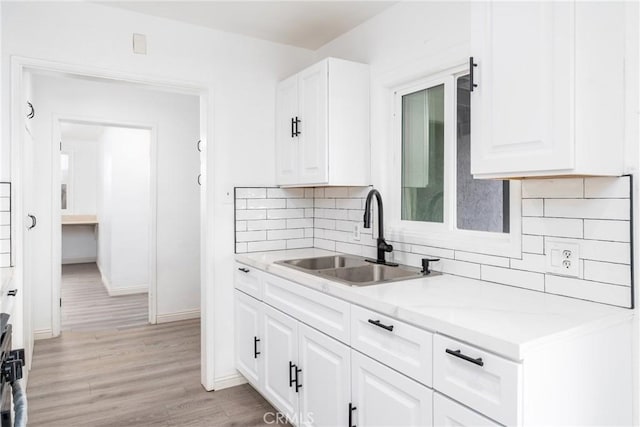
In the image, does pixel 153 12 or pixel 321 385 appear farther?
pixel 153 12

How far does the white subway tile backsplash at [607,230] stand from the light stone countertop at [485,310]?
237mm

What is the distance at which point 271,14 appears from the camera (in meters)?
2.63

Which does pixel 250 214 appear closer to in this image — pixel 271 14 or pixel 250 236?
pixel 250 236

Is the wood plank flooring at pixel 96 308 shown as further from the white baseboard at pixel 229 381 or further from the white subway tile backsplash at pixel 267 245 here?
the white subway tile backsplash at pixel 267 245

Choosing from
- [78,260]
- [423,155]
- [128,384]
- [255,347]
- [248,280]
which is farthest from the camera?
[78,260]

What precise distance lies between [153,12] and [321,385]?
7.52 feet

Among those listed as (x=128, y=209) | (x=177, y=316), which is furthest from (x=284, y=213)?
(x=128, y=209)

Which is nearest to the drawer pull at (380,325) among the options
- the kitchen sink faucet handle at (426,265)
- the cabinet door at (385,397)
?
the cabinet door at (385,397)

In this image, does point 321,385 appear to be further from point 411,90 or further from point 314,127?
point 411,90

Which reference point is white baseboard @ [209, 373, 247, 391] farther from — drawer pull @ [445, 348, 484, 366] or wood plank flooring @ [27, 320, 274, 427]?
drawer pull @ [445, 348, 484, 366]

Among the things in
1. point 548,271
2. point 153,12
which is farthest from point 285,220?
point 548,271

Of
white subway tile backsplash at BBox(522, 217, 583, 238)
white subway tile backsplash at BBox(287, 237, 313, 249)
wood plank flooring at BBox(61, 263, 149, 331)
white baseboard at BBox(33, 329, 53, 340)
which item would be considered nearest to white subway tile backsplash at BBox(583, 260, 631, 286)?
white subway tile backsplash at BBox(522, 217, 583, 238)

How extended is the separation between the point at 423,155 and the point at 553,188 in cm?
86

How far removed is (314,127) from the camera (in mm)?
2631
